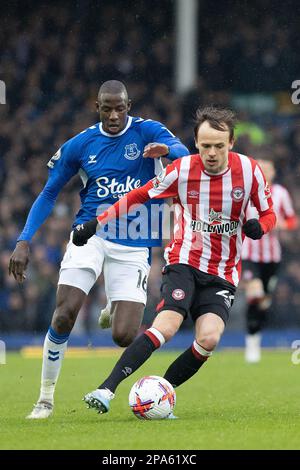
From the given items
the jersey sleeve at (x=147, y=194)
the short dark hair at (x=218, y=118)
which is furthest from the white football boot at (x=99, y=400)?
the short dark hair at (x=218, y=118)

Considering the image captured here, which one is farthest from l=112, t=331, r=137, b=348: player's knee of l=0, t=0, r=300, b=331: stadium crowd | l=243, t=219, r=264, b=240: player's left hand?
l=0, t=0, r=300, b=331: stadium crowd

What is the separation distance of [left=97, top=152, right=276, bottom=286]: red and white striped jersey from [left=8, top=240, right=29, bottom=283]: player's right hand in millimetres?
600

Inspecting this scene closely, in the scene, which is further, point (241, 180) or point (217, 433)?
point (241, 180)

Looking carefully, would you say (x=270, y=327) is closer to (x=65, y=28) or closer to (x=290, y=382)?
(x=290, y=382)

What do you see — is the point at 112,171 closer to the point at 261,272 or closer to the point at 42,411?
the point at 42,411

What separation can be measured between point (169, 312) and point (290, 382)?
11.9ft

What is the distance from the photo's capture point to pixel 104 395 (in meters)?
6.55

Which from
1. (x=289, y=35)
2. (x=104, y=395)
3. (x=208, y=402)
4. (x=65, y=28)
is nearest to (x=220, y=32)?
(x=289, y=35)

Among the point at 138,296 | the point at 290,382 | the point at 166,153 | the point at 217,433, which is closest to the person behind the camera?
the point at 217,433

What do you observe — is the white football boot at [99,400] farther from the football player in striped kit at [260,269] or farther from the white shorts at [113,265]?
the football player in striped kit at [260,269]

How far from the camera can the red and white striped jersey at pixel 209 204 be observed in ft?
A: 23.2

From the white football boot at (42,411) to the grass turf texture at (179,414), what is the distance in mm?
81

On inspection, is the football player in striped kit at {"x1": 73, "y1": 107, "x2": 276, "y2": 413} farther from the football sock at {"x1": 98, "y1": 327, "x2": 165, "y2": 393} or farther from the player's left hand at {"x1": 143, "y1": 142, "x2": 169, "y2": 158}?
the player's left hand at {"x1": 143, "y1": 142, "x2": 169, "y2": 158}

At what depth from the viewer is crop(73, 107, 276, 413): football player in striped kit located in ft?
22.7
